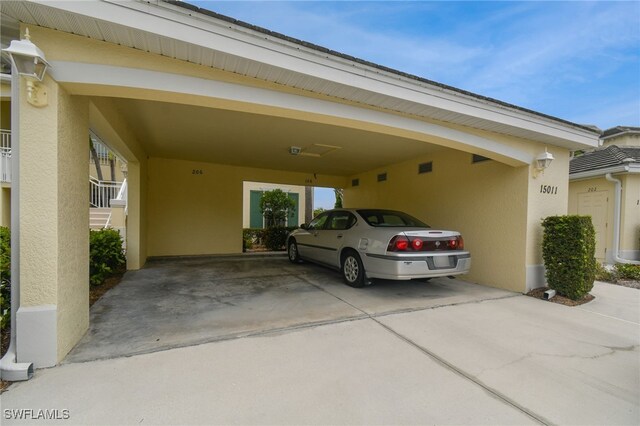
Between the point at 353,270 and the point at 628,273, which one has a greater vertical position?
the point at 353,270

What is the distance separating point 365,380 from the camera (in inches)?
90.4

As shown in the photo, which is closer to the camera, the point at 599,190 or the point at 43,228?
the point at 43,228

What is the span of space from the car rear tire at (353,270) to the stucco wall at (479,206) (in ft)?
8.83

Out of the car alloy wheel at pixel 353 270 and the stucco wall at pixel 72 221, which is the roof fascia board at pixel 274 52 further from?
the car alloy wheel at pixel 353 270

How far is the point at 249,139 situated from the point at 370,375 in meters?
5.18

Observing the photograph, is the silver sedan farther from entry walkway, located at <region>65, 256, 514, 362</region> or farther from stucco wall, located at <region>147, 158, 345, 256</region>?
stucco wall, located at <region>147, 158, 345, 256</region>

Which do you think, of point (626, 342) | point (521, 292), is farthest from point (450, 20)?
point (626, 342)

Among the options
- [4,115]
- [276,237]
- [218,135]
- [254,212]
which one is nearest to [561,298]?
[218,135]

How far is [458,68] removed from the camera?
259 inches

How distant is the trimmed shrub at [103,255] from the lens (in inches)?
191

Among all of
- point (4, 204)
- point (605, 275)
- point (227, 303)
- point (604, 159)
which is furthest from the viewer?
point (604, 159)

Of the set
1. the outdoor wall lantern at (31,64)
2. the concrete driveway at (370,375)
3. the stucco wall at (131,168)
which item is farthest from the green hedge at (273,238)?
the outdoor wall lantern at (31,64)

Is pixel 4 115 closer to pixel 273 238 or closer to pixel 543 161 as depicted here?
pixel 273 238

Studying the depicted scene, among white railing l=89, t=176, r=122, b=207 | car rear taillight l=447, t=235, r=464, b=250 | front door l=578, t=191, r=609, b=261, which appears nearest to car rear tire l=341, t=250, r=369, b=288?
car rear taillight l=447, t=235, r=464, b=250
